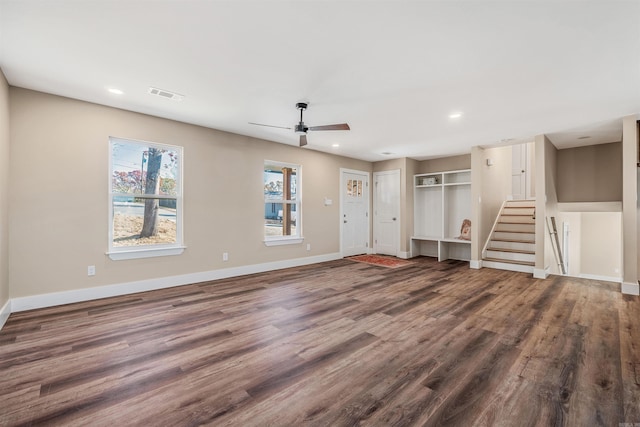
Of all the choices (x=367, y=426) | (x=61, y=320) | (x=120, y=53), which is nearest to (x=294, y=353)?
(x=367, y=426)

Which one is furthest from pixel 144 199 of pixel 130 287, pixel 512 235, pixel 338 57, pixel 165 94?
pixel 512 235

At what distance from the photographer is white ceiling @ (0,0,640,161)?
2008 mm

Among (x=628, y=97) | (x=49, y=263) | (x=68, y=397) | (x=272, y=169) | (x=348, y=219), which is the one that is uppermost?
(x=628, y=97)

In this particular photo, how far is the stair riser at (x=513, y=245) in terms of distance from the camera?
590cm

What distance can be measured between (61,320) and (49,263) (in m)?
0.85

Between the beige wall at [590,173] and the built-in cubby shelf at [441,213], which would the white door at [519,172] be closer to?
the beige wall at [590,173]

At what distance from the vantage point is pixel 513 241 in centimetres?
616

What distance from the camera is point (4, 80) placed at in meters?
2.99

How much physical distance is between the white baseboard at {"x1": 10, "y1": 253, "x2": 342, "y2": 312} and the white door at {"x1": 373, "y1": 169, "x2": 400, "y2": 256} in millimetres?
2864

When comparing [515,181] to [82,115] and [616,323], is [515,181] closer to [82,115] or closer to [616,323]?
[616,323]

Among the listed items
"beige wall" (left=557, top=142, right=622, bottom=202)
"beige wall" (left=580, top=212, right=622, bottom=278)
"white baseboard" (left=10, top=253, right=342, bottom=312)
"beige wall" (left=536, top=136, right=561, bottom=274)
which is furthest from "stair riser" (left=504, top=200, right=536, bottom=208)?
"white baseboard" (left=10, top=253, right=342, bottom=312)

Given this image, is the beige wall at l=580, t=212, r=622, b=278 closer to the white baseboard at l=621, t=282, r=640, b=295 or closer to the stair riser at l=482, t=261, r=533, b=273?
the stair riser at l=482, t=261, r=533, b=273

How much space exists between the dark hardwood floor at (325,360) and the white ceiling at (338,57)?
100 inches

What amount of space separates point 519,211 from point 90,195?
28.3ft
